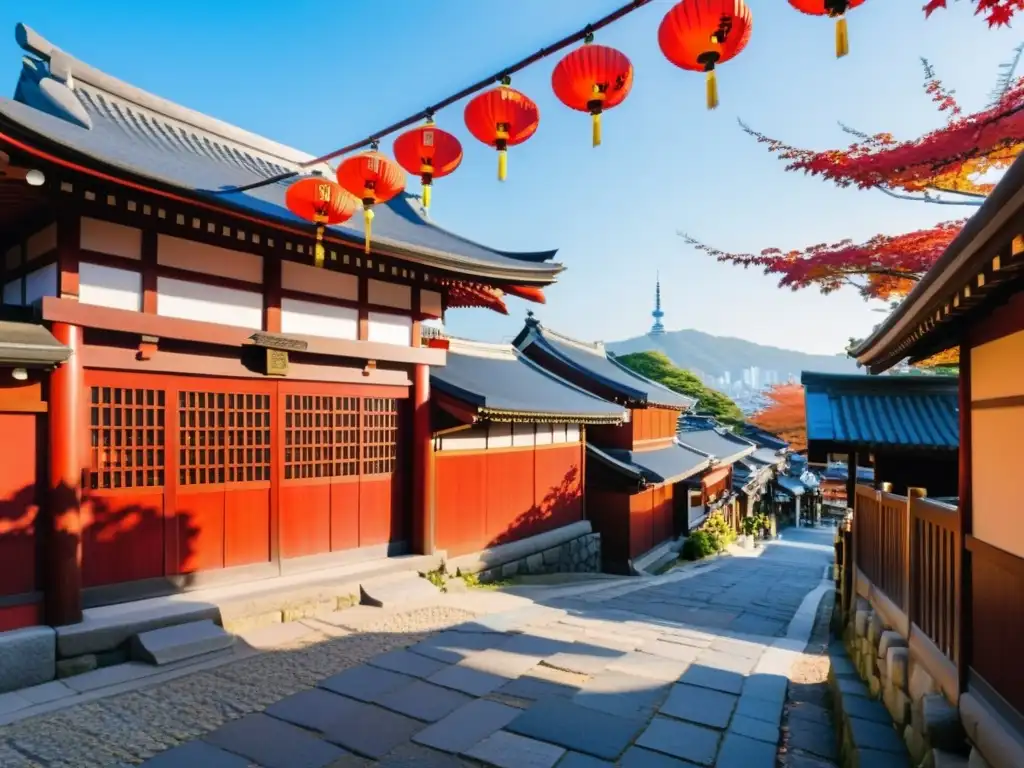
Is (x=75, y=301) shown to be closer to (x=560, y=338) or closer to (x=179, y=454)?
(x=179, y=454)

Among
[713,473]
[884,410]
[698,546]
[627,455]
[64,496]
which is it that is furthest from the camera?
[713,473]

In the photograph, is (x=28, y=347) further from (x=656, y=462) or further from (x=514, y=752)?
(x=656, y=462)

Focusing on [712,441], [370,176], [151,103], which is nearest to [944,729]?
[370,176]

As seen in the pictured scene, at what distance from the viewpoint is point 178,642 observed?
236 inches

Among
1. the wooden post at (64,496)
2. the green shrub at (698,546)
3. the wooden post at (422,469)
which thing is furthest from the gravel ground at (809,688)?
the green shrub at (698,546)

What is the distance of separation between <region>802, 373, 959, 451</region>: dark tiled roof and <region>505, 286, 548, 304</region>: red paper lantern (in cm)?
477

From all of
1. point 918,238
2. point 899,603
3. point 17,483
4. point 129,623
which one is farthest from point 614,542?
point 17,483

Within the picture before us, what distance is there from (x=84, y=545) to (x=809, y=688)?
25.7 feet

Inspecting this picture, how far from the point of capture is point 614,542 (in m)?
16.2

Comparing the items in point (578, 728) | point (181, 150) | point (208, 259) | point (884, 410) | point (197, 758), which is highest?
point (181, 150)

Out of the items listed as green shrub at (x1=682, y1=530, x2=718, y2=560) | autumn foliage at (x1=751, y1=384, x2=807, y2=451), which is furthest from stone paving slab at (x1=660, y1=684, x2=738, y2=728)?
autumn foliage at (x1=751, y1=384, x2=807, y2=451)

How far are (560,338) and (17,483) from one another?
57.5ft

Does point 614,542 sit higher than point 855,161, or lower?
lower

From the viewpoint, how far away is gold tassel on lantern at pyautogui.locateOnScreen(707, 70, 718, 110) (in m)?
4.25
